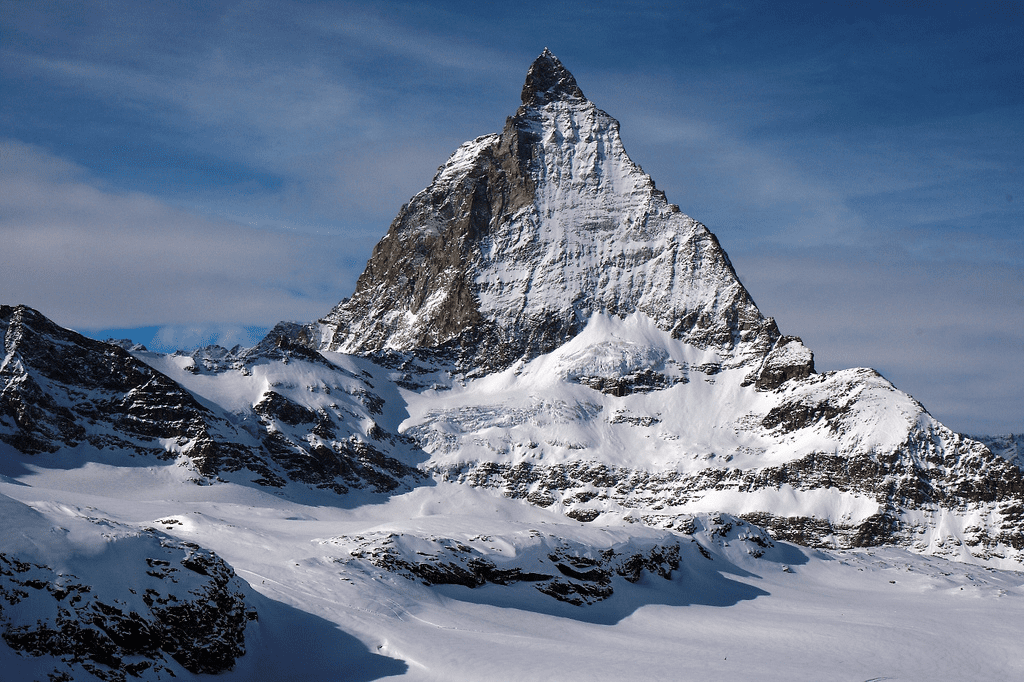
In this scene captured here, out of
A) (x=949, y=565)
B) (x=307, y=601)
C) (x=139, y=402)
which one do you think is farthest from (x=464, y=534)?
(x=139, y=402)

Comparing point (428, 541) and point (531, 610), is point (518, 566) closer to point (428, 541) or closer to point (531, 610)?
point (531, 610)

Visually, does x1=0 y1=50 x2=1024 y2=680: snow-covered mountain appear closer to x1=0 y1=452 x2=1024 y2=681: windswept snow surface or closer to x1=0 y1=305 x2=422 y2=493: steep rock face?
x1=0 y1=452 x2=1024 y2=681: windswept snow surface

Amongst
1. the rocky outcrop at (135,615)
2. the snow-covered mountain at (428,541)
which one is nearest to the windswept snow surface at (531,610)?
the snow-covered mountain at (428,541)

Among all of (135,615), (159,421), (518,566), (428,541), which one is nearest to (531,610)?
(518,566)

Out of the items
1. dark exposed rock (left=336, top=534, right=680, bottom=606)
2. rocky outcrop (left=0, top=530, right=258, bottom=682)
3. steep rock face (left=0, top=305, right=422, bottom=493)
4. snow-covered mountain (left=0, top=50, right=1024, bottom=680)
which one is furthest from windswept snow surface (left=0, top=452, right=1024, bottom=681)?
steep rock face (left=0, top=305, right=422, bottom=493)

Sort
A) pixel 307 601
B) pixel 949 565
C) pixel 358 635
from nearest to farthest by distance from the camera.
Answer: pixel 358 635 < pixel 307 601 < pixel 949 565

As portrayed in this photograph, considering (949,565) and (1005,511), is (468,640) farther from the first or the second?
(1005,511)
